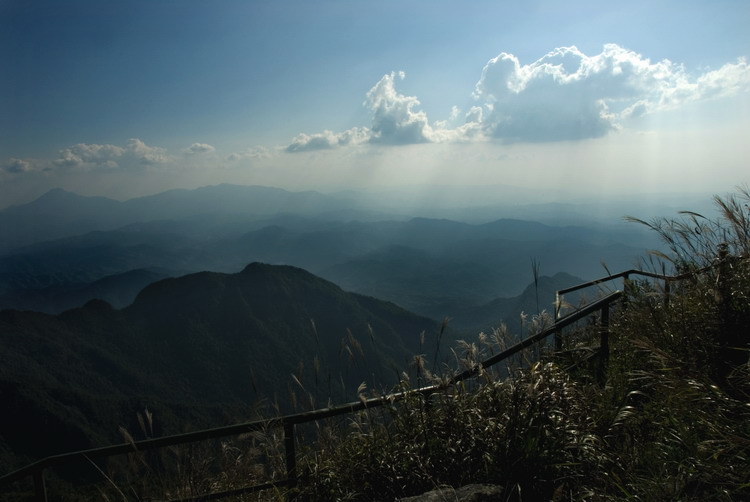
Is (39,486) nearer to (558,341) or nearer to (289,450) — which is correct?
(289,450)

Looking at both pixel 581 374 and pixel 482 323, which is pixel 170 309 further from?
pixel 581 374

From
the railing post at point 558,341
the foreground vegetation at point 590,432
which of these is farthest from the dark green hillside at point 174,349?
the foreground vegetation at point 590,432

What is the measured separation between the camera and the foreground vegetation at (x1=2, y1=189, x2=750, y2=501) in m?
2.29

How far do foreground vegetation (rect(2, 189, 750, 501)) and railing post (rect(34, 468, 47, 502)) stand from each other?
1.21 feet

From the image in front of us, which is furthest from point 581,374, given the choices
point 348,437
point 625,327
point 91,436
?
point 91,436

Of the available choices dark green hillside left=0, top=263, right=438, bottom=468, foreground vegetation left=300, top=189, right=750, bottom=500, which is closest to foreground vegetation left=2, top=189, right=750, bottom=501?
foreground vegetation left=300, top=189, right=750, bottom=500

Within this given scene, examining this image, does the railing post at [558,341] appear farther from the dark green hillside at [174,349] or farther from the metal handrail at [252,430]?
the dark green hillside at [174,349]

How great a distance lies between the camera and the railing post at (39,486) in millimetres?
2717

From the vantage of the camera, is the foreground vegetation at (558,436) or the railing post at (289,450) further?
the railing post at (289,450)

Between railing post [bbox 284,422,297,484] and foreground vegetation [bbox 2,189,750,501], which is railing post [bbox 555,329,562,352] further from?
railing post [bbox 284,422,297,484]

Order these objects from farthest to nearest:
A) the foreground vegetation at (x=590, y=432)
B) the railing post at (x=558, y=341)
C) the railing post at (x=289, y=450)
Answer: the railing post at (x=558, y=341)
the railing post at (x=289, y=450)
the foreground vegetation at (x=590, y=432)

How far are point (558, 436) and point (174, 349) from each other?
5425 inches

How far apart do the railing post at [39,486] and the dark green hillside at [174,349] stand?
7876 cm

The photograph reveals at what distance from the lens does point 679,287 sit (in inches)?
190
